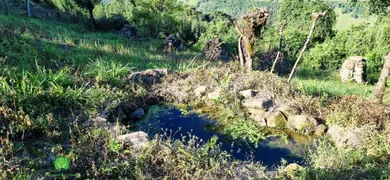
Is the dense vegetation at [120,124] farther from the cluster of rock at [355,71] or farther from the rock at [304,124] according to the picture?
the cluster of rock at [355,71]

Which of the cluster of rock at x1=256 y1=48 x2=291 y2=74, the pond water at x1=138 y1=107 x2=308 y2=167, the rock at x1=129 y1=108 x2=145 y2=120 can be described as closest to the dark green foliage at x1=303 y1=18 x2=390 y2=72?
the cluster of rock at x1=256 y1=48 x2=291 y2=74

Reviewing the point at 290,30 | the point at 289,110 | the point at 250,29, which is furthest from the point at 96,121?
the point at 290,30

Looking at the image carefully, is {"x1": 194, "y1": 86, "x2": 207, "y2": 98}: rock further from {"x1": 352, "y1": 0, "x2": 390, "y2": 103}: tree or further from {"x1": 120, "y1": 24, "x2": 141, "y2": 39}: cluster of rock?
{"x1": 120, "y1": 24, "x2": 141, "y2": 39}: cluster of rock

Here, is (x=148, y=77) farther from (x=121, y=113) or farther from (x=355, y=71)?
(x=355, y=71)

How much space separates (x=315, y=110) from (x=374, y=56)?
33.4 ft

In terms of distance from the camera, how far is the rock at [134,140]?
407 cm

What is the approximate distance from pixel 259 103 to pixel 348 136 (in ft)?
5.56

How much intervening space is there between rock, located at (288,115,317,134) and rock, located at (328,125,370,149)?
0.30 metres

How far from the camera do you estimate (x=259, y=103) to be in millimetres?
5980

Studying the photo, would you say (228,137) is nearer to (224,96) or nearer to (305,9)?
(224,96)

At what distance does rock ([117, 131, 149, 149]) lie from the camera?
13.4 ft

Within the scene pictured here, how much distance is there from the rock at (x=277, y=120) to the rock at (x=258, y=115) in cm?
11

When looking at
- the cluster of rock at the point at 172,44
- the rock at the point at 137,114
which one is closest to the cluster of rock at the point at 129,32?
the cluster of rock at the point at 172,44

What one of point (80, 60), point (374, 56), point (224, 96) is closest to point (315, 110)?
point (224, 96)
